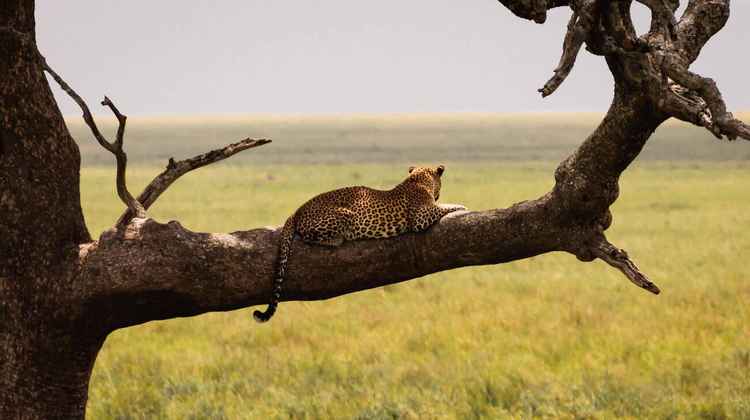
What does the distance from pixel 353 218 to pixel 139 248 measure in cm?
121

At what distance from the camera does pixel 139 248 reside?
6.10 m

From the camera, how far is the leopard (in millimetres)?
6062

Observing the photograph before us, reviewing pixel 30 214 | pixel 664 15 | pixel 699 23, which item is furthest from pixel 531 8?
pixel 30 214

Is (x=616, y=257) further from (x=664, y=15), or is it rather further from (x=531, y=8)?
(x=531, y=8)

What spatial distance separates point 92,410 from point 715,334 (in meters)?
7.57

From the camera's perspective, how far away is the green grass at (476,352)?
10.5 m

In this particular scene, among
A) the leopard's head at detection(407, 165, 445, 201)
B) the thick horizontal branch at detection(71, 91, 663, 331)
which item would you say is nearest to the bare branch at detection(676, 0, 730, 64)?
the thick horizontal branch at detection(71, 91, 663, 331)

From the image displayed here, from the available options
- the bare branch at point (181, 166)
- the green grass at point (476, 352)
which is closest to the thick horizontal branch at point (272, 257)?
the bare branch at point (181, 166)

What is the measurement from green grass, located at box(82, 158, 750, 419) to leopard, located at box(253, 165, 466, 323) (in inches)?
154

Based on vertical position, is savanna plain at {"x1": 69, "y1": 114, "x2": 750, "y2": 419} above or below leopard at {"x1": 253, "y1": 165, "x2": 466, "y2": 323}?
below

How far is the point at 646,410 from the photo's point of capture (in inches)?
402

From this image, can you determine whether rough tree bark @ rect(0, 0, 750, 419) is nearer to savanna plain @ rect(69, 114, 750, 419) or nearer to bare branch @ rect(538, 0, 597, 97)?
bare branch @ rect(538, 0, 597, 97)

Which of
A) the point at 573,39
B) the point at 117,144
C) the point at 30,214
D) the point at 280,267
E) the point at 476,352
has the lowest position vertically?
the point at 476,352

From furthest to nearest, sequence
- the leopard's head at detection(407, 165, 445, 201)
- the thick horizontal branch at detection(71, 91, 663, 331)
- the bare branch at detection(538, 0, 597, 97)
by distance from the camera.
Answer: the leopard's head at detection(407, 165, 445, 201) < the thick horizontal branch at detection(71, 91, 663, 331) < the bare branch at detection(538, 0, 597, 97)
